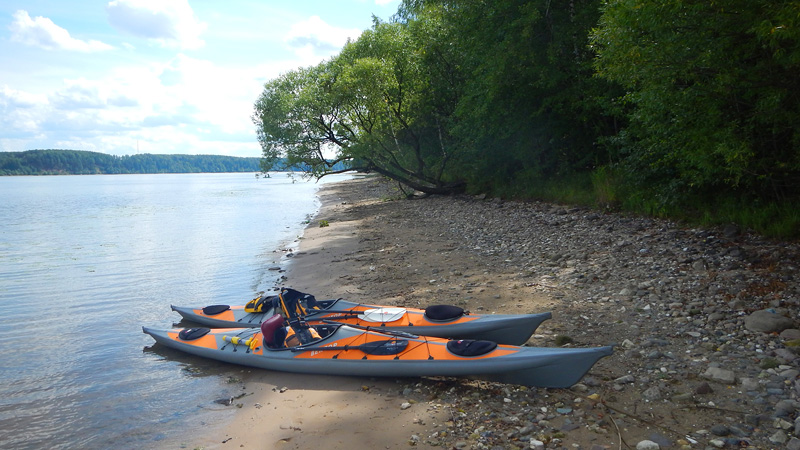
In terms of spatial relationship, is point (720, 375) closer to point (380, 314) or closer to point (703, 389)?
point (703, 389)

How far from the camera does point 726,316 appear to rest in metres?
6.23

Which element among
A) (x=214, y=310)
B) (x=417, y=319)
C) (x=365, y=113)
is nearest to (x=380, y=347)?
(x=417, y=319)

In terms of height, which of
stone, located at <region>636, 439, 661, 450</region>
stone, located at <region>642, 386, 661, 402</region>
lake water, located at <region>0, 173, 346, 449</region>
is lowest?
lake water, located at <region>0, 173, 346, 449</region>

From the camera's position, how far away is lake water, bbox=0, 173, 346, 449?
18.9ft

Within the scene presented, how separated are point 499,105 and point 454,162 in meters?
7.89

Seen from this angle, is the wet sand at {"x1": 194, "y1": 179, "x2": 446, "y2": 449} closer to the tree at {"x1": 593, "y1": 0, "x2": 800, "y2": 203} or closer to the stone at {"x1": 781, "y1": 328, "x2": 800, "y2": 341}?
the stone at {"x1": 781, "y1": 328, "x2": 800, "y2": 341}

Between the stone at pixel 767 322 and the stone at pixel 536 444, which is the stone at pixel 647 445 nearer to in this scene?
the stone at pixel 536 444

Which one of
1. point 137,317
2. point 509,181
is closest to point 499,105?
point 509,181

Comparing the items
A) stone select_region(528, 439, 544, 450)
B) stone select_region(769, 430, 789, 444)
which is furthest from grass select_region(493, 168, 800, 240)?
stone select_region(528, 439, 544, 450)

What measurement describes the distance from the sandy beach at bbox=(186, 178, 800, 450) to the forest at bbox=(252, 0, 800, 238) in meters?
1.43

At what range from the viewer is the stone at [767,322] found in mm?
5676

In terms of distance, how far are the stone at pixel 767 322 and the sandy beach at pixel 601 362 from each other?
0.02m

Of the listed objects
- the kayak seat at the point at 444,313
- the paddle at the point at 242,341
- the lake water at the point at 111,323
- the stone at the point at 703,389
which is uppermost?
the kayak seat at the point at 444,313

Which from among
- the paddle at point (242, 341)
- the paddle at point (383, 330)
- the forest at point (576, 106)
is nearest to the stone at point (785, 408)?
the forest at point (576, 106)
